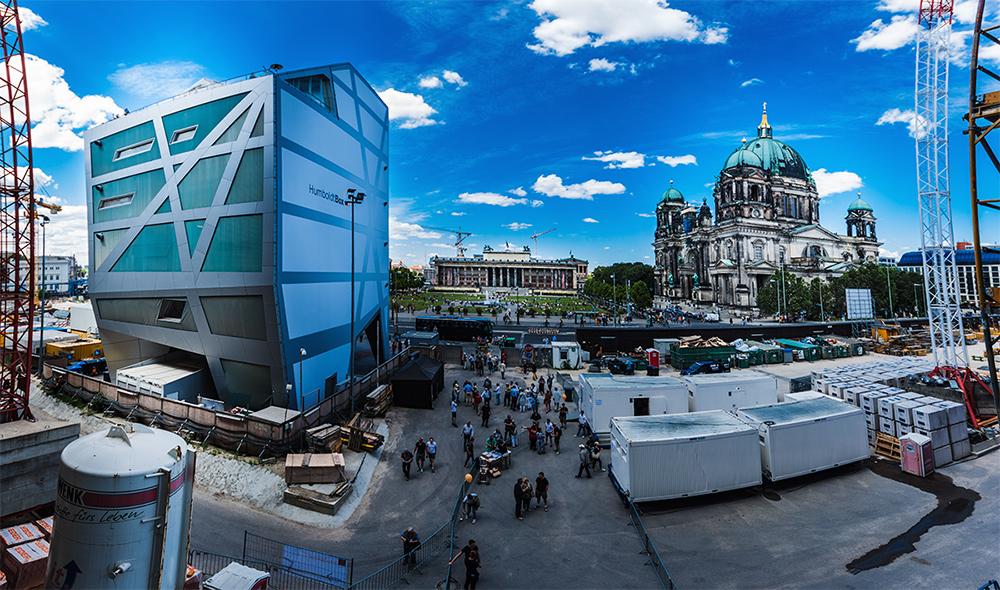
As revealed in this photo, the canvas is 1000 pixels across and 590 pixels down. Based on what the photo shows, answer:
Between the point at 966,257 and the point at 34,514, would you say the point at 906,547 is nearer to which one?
the point at 34,514

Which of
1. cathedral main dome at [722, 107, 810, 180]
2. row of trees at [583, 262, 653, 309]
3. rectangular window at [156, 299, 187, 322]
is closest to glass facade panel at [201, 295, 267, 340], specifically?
rectangular window at [156, 299, 187, 322]

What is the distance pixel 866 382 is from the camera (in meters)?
20.8

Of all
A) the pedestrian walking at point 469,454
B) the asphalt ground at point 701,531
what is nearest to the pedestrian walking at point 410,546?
the asphalt ground at point 701,531

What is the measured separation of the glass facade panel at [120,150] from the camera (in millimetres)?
24383

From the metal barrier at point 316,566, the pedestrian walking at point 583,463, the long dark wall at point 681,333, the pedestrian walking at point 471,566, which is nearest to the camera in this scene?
the pedestrian walking at point 471,566

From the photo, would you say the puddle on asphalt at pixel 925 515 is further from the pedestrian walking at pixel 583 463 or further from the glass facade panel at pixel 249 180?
the glass facade panel at pixel 249 180

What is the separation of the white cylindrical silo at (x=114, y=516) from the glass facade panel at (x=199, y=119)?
20202 mm

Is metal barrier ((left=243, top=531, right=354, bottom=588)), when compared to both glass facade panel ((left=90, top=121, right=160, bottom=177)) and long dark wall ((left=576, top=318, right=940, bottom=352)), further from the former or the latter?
long dark wall ((left=576, top=318, right=940, bottom=352))

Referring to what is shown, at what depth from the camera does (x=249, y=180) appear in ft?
66.8

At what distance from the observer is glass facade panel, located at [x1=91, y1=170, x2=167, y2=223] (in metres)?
24.1

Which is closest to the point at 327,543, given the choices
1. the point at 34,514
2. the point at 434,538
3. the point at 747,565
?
the point at 434,538

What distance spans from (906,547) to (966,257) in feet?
462

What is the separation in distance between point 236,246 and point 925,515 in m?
28.1

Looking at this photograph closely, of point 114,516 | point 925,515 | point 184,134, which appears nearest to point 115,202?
point 184,134
